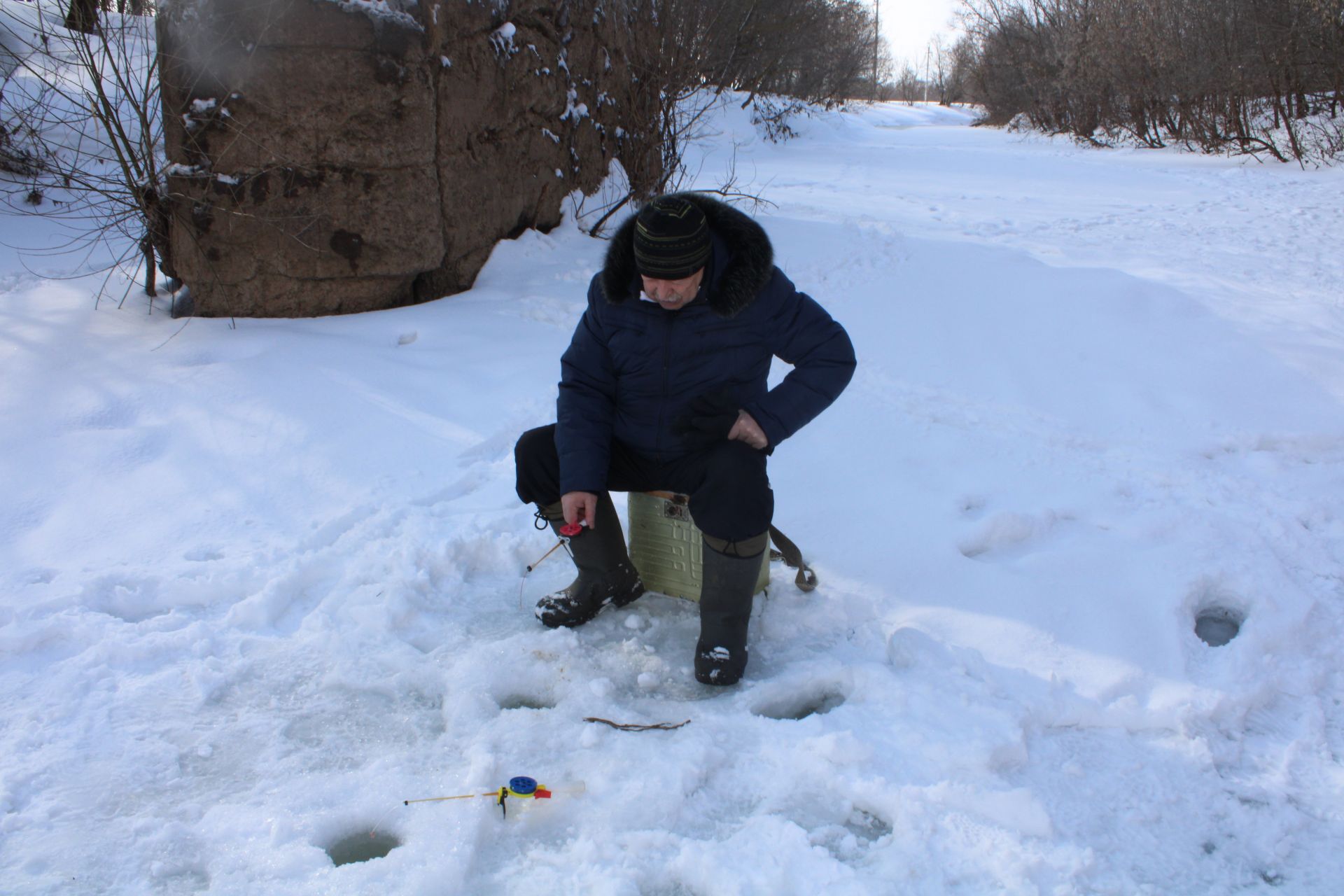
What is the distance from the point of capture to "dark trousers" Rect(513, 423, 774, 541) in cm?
217

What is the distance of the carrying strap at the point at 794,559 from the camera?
8.40ft

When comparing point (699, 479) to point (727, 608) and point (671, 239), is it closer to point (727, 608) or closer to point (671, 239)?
point (727, 608)

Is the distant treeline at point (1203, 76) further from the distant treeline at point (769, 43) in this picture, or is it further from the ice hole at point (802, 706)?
the ice hole at point (802, 706)

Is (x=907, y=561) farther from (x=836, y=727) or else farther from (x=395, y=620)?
(x=395, y=620)

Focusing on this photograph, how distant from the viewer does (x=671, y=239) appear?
2.12 m

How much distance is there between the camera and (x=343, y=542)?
2803 mm

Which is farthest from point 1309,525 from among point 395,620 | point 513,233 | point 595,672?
point 513,233

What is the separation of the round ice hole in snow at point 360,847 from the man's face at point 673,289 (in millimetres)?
1318

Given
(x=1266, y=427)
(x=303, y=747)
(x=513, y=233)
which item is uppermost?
(x=513, y=233)

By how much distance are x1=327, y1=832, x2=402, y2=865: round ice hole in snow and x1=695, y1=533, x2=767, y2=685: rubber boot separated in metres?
0.79

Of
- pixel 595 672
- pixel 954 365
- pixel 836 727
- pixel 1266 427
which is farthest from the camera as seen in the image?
pixel 954 365

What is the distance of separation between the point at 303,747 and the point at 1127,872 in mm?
1697

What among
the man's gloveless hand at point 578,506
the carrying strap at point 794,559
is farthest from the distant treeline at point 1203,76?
the man's gloveless hand at point 578,506

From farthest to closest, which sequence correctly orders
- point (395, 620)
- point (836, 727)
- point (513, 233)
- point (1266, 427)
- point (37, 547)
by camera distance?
point (513, 233)
point (1266, 427)
point (37, 547)
point (395, 620)
point (836, 727)
